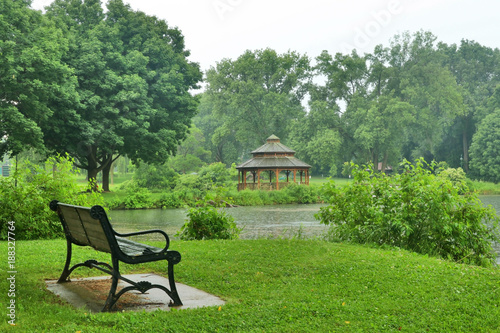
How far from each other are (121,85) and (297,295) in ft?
80.7

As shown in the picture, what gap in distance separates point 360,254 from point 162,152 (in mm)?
23040

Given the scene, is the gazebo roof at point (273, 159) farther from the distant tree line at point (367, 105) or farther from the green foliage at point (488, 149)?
the green foliage at point (488, 149)

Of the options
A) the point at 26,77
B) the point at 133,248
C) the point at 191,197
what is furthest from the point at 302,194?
the point at 133,248

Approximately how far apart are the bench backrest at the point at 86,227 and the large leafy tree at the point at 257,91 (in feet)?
155

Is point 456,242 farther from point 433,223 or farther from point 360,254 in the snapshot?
point 360,254

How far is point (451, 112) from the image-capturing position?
50938 millimetres

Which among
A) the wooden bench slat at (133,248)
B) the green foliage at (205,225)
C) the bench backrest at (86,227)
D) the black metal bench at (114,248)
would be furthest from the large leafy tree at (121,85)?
the wooden bench slat at (133,248)

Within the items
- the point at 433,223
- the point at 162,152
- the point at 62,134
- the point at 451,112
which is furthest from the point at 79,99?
the point at 451,112

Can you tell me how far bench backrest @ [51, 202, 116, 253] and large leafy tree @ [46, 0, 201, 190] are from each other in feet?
67.7

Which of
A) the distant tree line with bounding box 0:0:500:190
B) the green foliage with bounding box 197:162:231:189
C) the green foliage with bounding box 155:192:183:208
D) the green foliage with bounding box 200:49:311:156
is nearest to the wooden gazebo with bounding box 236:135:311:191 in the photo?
the green foliage with bounding box 197:162:231:189

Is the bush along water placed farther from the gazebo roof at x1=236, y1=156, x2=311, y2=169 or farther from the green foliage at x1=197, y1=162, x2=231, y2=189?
the gazebo roof at x1=236, y1=156, x2=311, y2=169

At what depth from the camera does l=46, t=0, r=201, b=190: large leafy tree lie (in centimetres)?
2650

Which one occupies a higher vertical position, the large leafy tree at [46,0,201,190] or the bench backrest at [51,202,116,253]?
the large leafy tree at [46,0,201,190]

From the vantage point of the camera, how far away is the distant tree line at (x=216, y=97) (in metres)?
23.4
